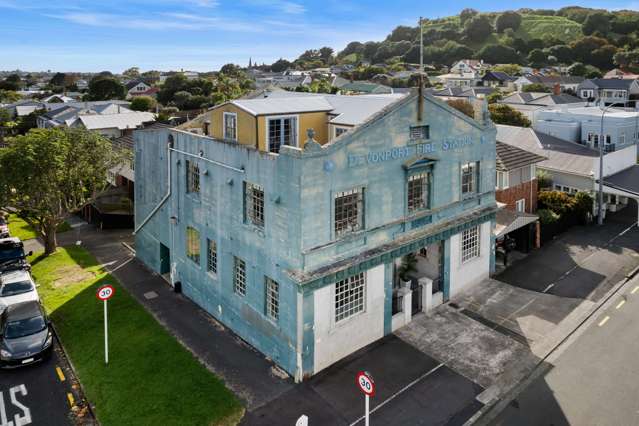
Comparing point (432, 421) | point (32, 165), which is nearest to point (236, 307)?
point (432, 421)

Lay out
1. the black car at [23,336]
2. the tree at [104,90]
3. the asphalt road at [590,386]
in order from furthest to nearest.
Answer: the tree at [104,90], the black car at [23,336], the asphalt road at [590,386]

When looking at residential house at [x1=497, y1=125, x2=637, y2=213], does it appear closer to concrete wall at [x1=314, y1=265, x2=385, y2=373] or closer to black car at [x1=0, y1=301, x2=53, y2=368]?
concrete wall at [x1=314, y1=265, x2=385, y2=373]

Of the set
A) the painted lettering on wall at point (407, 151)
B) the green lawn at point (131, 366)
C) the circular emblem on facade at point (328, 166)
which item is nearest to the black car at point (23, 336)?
the green lawn at point (131, 366)

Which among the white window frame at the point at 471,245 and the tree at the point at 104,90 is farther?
the tree at the point at 104,90

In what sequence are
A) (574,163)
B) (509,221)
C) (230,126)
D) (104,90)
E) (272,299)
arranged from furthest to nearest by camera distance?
(104,90) < (574,163) < (509,221) < (230,126) < (272,299)

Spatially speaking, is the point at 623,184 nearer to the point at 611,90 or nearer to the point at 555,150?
the point at 555,150

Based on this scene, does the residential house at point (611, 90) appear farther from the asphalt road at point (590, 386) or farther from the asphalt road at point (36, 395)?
the asphalt road at point (36, 395)

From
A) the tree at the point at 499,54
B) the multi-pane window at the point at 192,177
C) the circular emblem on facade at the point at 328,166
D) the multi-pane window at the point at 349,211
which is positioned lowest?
the multi-pane window at the point at 349,211

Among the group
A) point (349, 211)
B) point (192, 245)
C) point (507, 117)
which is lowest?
point (192, 245)

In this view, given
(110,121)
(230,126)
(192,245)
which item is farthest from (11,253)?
(110,121)
